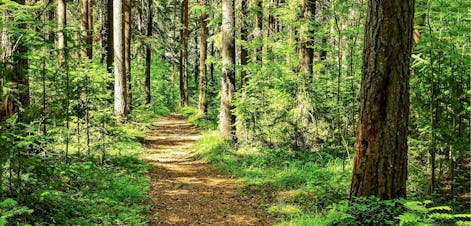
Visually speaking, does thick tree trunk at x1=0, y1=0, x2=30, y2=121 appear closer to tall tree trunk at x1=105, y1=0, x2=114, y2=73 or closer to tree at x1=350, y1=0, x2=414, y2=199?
tree at x1=350, y1=0, x2=414, y2=199

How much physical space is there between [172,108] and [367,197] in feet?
85.8

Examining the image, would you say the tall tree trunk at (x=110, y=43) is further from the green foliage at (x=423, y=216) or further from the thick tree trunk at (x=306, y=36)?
the green foliage at (x=423, y=216)

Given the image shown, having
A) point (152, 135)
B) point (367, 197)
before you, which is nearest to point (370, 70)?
point (367, 197)

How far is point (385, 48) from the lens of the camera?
14.2 ft

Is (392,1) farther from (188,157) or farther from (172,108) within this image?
(172,108)

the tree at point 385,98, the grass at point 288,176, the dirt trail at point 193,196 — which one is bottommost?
the dirt trail at point 193,196

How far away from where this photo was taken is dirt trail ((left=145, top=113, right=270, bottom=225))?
6070mm

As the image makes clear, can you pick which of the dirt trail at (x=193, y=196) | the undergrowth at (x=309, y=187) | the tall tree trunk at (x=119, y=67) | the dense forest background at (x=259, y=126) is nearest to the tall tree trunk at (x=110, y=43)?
the dense forest background at (x=259, y=126)

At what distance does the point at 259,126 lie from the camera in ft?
35.3

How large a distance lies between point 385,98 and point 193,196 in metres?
4.42

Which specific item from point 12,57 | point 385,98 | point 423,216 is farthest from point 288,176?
point 12,57

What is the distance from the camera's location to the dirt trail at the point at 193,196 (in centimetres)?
607

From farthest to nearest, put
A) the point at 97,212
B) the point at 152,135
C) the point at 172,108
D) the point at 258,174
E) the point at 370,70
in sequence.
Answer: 1. the point at 172,108
2. the point at 152,135
3. the point at 258,174
4. the point at 97,212
5. the point at 370,70

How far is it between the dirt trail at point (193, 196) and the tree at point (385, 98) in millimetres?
2100
